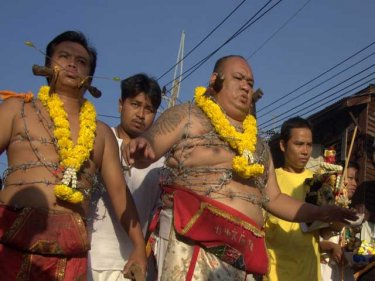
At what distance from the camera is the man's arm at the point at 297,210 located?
4.42 m

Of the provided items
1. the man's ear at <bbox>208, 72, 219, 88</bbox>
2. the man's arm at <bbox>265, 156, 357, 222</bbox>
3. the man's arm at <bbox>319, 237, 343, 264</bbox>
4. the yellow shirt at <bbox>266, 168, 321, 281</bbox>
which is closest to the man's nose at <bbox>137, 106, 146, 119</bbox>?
the man's ear at <bbox>208, 72, 219, 88</bbox>

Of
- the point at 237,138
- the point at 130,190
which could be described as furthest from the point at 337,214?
the point at 130,190

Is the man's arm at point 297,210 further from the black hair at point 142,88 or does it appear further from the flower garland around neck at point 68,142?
the flower garland around neck at point 68,142

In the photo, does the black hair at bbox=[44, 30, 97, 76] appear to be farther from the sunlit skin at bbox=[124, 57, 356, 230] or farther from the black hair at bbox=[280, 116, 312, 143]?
the black hair at bbox=[280, 116, 312, 143]

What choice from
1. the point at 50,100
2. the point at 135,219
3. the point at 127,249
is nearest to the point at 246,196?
the point at 135,219

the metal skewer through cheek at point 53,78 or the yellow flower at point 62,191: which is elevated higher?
the metal skewer through cheek at point 53,78

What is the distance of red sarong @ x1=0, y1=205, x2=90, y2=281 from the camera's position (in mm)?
3316

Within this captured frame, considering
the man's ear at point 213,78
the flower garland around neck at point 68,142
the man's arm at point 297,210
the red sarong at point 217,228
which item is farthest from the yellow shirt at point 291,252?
A: the flower garland around neck at point 68,142

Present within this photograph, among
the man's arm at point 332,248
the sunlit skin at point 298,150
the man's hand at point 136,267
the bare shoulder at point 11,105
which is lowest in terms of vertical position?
the man's hand at point 136,267

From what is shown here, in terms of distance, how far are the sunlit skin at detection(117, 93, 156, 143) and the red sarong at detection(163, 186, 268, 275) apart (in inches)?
47.7

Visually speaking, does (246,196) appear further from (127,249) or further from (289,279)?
(289,279)

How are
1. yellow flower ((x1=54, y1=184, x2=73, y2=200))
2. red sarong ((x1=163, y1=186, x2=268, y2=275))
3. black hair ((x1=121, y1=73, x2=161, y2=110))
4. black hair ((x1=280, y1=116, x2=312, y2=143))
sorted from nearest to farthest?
yellow flower ((x1=54, y1=184, x2=73, y2=200))
red sarong ((x1=163, y1=186, x2=268, y2=275))
black hair ((x1=121, y1=73, x2=161, y2=110))
black hair ((x1=280, y1=116, x2=312, y2=143))

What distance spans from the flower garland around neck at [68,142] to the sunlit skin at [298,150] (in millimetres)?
2678

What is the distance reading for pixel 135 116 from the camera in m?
5.10
